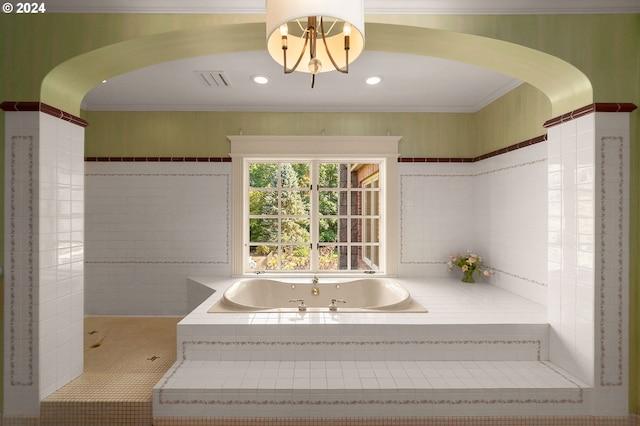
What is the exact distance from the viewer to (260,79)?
302 cm

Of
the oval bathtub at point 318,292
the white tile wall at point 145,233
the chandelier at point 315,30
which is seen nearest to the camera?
the chandelier at point 315,30

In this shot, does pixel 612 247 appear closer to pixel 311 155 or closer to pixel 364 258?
pixel 364 258

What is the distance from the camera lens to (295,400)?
1.94 metres

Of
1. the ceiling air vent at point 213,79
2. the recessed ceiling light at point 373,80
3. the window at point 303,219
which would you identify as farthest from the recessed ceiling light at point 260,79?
the window at point 303,219

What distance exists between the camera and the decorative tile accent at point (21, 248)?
1.96 meters

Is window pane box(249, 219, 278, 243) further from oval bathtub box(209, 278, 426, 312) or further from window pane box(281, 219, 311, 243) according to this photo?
oval bathtub box(209, 278, 426, 312)

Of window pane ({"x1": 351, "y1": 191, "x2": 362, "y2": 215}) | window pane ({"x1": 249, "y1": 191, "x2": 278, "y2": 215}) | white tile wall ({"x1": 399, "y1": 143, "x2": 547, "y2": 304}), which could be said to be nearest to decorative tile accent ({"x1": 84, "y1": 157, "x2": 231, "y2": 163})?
window pane ({"x1": 249, "y1": 191, "x2": 278, "y2": 215})

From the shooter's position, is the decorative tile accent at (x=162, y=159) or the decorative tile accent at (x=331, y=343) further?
the decorative tile accent at (x=162, y=159)

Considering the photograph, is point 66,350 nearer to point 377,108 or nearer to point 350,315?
point 350,315

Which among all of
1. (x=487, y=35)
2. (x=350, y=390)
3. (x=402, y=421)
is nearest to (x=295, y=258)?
(x=350, y=390)

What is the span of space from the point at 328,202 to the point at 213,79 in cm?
166

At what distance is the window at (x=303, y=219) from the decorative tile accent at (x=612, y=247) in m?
2.12

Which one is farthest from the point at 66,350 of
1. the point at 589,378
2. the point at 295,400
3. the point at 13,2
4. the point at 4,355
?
the point at 589,378

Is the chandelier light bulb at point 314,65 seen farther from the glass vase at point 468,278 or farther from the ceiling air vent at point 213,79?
the glass vase at point 468,278
